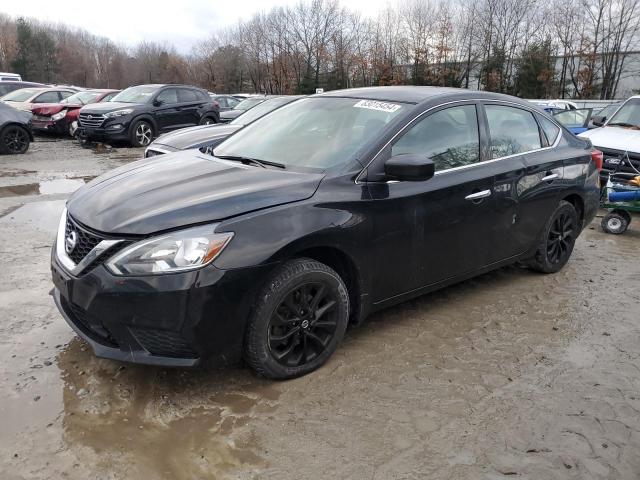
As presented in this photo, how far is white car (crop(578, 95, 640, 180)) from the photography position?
26.6ft

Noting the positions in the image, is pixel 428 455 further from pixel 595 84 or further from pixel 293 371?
pixel 595 84

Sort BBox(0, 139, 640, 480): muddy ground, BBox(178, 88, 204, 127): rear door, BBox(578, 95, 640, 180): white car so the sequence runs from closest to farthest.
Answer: BBox(0, 139, 640, 480): muddy ground < BBox(578, 95, 640, 180): white car < BBox(178, 88, 204, 127): rear door

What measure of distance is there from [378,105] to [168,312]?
2.17 meters

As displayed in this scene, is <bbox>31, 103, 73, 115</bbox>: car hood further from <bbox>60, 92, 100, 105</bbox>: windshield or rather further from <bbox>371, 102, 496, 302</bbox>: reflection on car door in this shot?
<bbox>371, 102, 496, 302</bbox>: reflection on car door

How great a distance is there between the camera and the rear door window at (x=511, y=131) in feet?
14.2

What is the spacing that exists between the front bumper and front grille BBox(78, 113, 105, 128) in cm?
1182

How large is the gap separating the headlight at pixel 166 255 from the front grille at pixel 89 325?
0.37 m

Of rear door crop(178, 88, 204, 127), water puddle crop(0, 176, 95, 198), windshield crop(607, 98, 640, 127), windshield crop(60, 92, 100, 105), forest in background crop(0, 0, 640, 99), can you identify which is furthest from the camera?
forest in background crop(0, 0, 640, 99)

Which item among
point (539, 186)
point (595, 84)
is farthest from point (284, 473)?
point (595, 84)

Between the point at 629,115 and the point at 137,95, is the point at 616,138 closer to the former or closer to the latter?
the point at 629,115

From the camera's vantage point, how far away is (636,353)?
12.2ft

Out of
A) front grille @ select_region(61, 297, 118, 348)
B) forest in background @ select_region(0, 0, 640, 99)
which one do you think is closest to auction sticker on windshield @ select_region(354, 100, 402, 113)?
front grille @ select_region(61, 297, 118, 348)

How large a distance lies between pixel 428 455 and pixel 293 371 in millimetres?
929

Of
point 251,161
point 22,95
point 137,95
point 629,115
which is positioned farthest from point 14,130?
point 629,115
